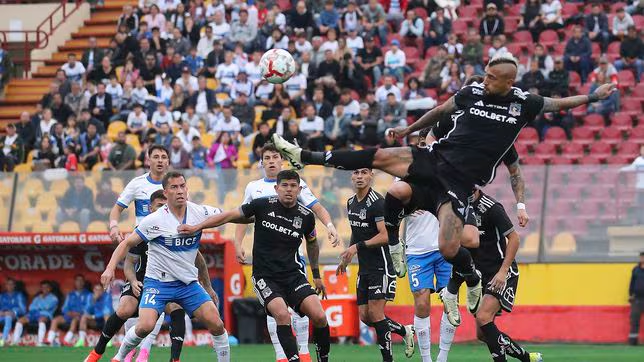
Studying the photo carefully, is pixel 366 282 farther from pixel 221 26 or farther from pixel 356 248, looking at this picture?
pixel 221 26

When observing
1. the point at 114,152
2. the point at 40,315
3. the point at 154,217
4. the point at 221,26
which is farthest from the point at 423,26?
the point at 154,217

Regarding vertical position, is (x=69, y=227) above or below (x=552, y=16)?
below

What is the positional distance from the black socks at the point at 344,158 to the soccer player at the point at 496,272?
1472mm

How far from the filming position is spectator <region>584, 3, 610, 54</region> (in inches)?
1063

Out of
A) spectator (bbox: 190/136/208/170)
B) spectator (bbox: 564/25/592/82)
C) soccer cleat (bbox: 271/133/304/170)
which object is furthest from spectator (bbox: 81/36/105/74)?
soccer cleat (bbox: 271/133/304/170)

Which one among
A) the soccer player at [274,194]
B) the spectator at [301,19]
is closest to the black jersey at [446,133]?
the soccer player at [274,194]

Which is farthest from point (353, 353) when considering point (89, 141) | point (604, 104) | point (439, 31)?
point (439, 31)

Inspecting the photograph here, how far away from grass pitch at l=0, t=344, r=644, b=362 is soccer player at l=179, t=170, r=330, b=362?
3.42 metres

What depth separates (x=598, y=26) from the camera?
27.2m

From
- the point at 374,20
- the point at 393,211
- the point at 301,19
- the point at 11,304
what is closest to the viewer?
the point at 393,211

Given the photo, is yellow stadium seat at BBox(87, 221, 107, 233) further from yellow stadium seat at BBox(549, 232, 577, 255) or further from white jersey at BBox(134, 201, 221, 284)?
white jersey at BBox(134, 201, 221, 284)

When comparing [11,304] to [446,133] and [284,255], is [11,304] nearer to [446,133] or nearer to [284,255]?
[284,255]

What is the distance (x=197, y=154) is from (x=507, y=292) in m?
12.8

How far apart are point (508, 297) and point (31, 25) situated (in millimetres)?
24372
